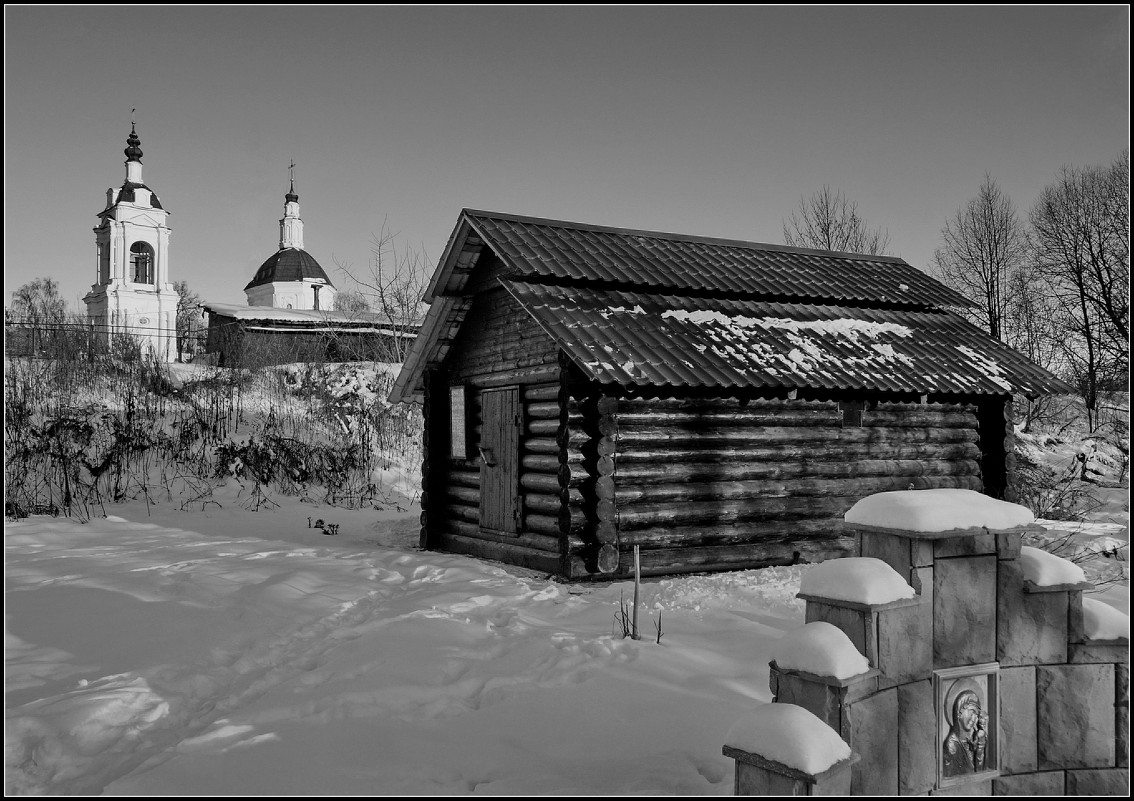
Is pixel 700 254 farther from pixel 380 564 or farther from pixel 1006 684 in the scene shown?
pixel 1006 684

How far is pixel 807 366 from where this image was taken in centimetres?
1108

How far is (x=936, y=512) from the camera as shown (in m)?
4.55

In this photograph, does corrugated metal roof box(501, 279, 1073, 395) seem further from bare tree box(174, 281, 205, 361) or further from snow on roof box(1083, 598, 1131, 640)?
bare tree box(174, 281, 205, 361)

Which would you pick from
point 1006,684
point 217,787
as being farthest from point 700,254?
point 217,787

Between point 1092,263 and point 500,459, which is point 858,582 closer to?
point 500,459

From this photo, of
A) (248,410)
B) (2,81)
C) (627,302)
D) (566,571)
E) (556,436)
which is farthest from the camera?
(248,410)

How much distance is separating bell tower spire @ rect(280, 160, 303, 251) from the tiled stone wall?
58.1 meters

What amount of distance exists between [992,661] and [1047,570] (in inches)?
25.1

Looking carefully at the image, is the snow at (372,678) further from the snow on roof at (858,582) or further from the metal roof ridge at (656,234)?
the metal roof ridge at (656,234)

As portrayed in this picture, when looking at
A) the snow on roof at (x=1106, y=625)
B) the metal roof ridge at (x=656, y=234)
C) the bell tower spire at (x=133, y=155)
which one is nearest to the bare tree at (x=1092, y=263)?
the metal roof ridge at (x=656, y=234)

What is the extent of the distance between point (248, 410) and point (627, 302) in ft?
49.0

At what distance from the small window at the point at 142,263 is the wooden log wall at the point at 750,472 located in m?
36.1

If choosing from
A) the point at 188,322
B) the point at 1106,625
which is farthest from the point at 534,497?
the point at 188,322

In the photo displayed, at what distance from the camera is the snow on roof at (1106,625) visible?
16.1 feet
